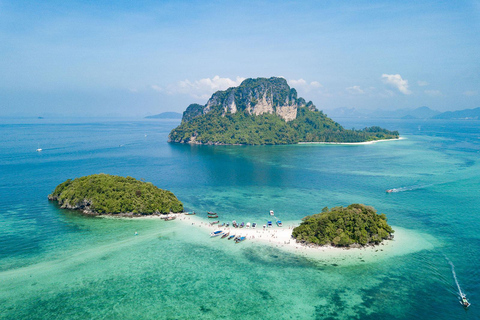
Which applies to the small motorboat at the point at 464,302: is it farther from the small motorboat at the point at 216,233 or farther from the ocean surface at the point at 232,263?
the small motorboat at the point at 216,233

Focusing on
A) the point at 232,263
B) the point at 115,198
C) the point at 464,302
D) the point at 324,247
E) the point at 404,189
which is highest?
the point at 115,198

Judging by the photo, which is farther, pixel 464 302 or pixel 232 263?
pixel 232 263

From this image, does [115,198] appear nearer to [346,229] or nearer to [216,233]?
[216,233]

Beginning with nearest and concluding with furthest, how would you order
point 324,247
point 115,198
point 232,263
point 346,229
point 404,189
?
1. point 232,263
2. point 324,247
3. point 346,229
4. point 115,198
5. point 404,189

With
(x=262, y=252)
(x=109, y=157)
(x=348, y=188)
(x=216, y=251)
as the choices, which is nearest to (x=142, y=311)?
(x=216, y=251)

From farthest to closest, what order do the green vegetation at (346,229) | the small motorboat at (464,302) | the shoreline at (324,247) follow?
the green vegetation at (346,229), the shoreline at (324,247), the small motorboat at (464,302)

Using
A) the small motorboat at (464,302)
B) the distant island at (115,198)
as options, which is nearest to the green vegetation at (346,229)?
the small motorboat at (464,302)

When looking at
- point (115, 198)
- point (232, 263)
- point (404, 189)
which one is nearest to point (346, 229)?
point (232, 263)
